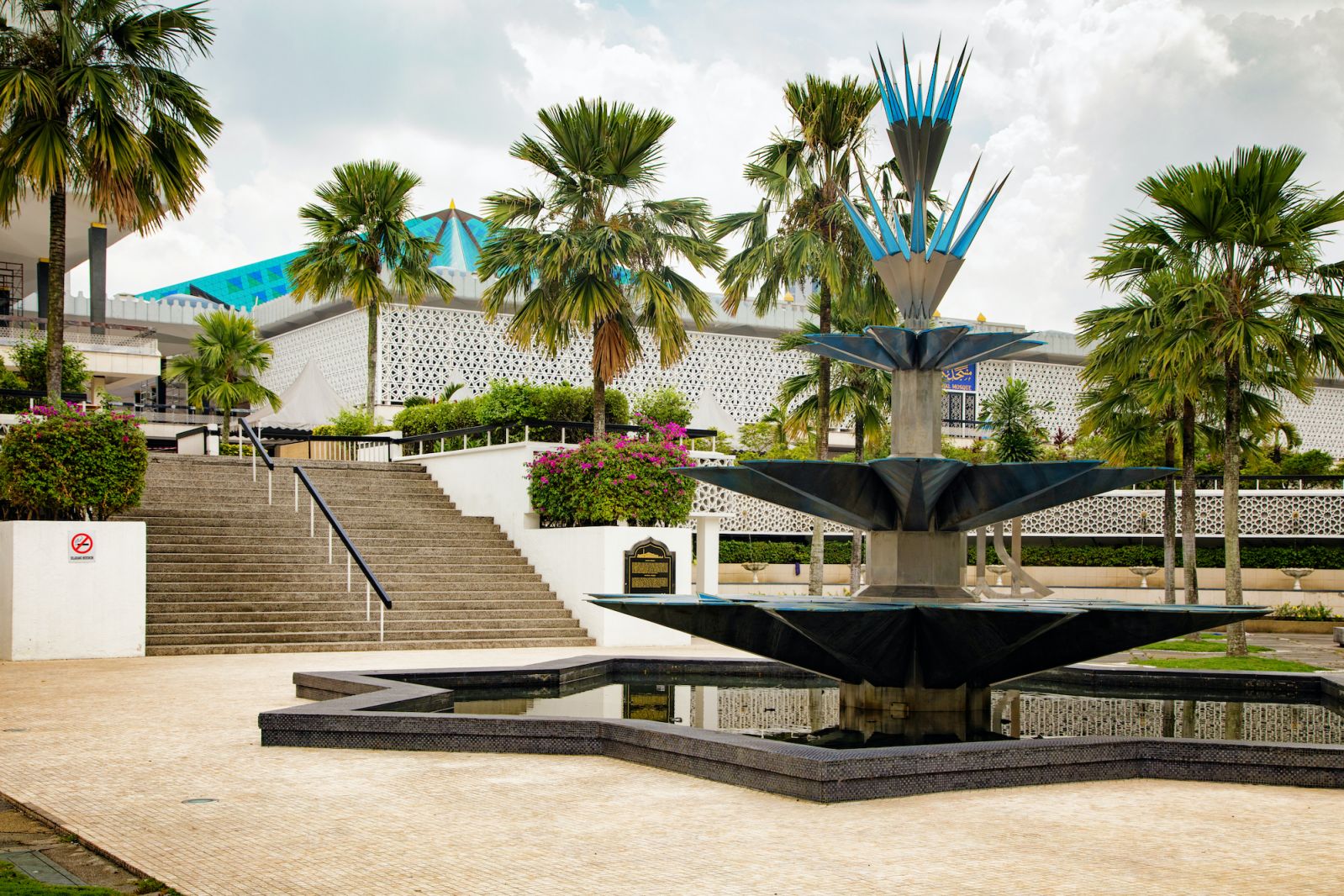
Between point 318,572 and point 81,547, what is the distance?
411cm

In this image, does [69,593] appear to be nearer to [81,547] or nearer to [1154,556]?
[81,547]

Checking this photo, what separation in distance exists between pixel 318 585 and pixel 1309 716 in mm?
13029

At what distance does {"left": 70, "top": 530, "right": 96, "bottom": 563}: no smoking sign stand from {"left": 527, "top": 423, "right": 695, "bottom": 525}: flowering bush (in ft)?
22.8

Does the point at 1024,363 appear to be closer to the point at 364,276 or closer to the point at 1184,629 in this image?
the point at 364,276

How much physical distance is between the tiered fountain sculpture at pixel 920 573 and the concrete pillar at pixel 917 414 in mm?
11

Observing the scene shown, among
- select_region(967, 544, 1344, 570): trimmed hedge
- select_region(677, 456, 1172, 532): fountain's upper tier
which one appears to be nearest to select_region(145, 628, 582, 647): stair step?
select_region(677, 456, 1172, 532): fountain's upper tier

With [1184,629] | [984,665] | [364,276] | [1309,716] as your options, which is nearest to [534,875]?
[984,665]

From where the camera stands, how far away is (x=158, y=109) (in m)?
16.5

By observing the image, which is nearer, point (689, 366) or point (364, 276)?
point (364, 276)

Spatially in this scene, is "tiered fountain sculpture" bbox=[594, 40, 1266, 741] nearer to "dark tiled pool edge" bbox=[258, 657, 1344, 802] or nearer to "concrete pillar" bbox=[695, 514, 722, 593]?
"dark tiled pool edge" bbox=[258, 657, 1344, 802]

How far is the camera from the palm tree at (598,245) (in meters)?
19.5

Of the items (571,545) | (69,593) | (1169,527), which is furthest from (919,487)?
(1169,527)

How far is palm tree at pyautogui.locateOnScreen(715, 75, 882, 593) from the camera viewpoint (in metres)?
20.4

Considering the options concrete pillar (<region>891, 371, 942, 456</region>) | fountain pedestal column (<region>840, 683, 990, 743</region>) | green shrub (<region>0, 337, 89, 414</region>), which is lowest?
fountain pedestal column (<region>840, 683, 990, 743</region>)
